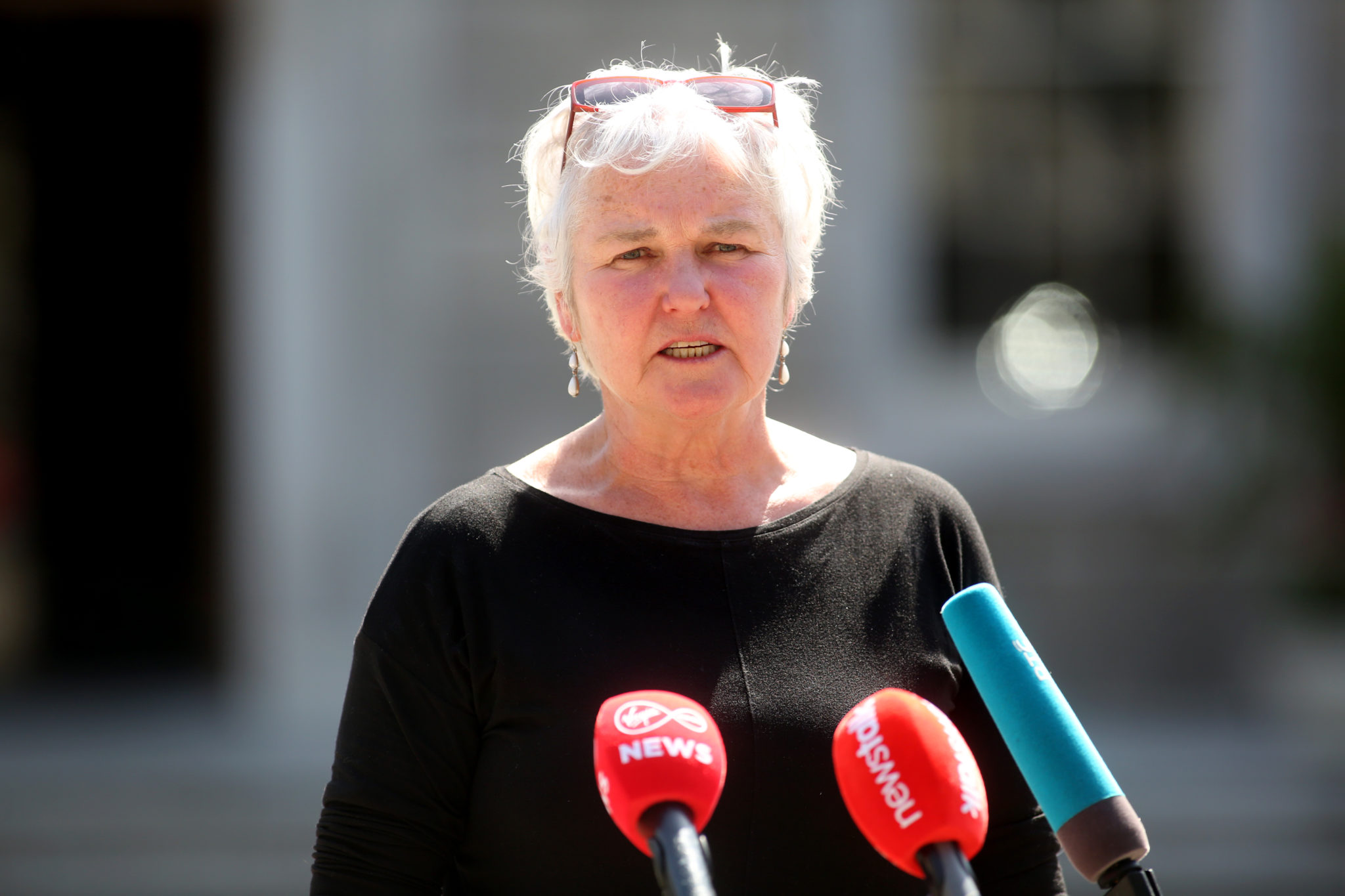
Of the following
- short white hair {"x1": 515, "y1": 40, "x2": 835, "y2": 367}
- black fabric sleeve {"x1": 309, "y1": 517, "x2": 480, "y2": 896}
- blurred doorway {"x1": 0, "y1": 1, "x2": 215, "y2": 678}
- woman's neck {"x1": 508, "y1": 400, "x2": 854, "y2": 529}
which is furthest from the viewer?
blurred doorway {"x1": 0, "y1": 1, "x2": 215, "y2": 678}

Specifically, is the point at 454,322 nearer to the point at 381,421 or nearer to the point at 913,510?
the point at 381,421

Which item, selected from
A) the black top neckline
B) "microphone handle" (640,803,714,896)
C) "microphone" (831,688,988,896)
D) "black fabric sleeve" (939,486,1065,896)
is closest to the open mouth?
the black top neckline

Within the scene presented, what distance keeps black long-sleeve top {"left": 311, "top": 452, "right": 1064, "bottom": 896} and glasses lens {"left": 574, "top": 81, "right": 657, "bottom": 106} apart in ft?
1.69

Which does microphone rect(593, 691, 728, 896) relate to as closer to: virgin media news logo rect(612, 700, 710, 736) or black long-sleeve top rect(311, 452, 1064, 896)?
virgin media news logo rect(612, 700, 710, 736)

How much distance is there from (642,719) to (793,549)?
21.7 inches

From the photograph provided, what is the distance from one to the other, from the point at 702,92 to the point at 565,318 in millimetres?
345

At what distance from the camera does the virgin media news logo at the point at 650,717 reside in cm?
126

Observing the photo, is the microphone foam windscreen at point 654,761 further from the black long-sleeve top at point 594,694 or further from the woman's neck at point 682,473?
the woman's neck at point 682,473

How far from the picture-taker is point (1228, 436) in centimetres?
547

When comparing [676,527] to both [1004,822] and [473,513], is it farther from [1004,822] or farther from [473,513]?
[1004,822]

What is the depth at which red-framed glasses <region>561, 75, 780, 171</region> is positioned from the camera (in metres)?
1.78

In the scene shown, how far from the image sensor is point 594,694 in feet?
5.40

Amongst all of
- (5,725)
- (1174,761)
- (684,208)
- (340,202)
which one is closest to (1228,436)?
(1174,761)

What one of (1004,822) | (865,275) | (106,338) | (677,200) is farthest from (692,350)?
(106,338)
